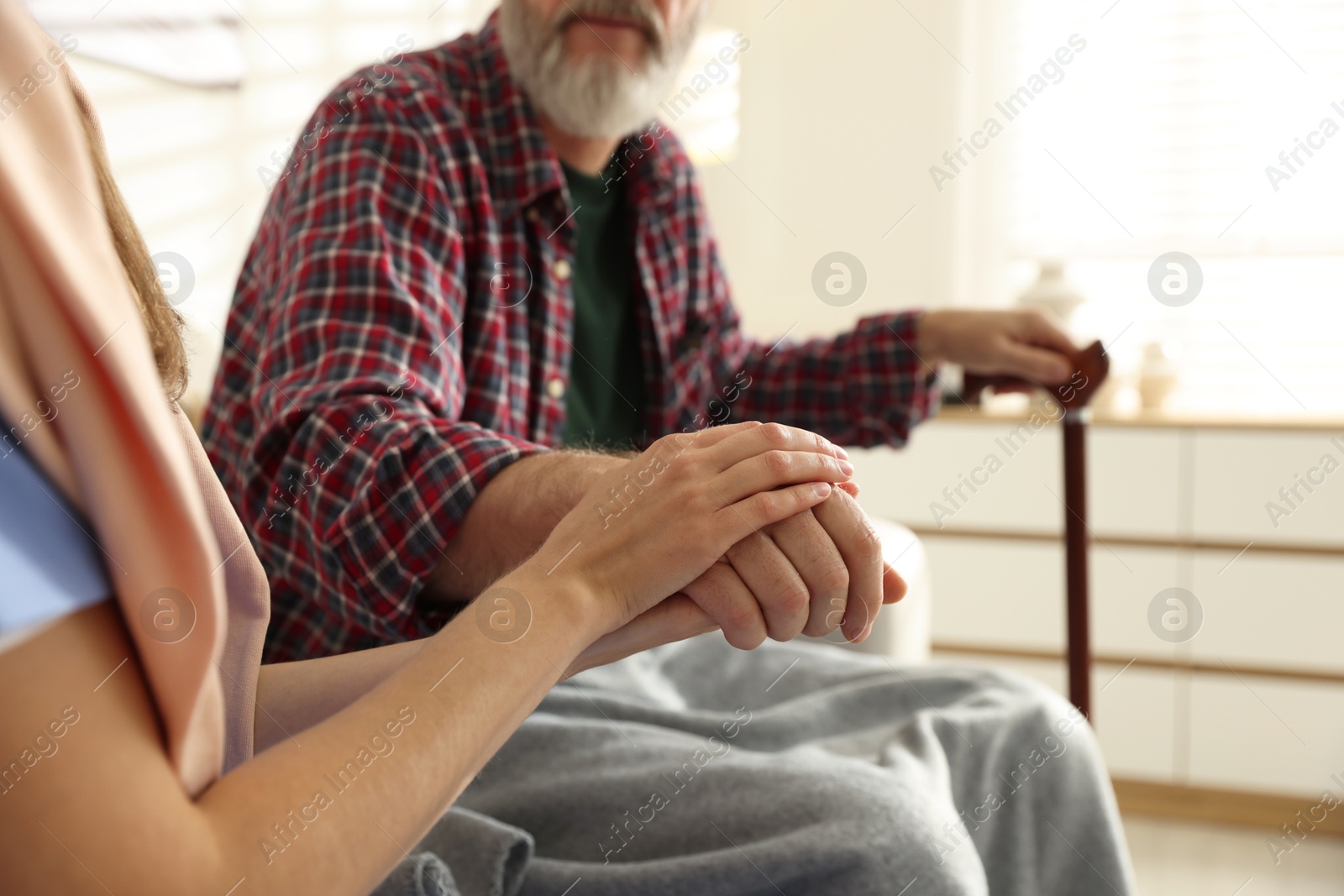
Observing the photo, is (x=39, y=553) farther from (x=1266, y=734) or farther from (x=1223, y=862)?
(x=1266, y=734)

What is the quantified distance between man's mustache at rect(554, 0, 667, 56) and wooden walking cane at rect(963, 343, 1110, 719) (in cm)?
59

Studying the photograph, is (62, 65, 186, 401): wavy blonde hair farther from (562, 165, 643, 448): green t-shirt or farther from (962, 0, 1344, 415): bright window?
(962, 0, 1344, 415): bright window

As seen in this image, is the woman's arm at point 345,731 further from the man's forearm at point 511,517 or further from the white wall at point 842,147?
the white wall at point 842,147

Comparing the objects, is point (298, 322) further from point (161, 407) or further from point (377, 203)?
point (161, 407)

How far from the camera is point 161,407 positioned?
0.37 meters

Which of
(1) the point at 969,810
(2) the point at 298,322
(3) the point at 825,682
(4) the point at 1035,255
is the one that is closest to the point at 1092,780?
(1) the point at 969,810

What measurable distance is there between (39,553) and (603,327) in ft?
3.12

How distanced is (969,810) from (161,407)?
31.3 inches

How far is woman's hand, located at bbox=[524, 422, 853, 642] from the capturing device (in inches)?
22.7

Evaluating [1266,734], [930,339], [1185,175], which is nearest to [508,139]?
[930,339]

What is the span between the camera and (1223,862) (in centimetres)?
204

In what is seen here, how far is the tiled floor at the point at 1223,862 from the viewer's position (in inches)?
76.5

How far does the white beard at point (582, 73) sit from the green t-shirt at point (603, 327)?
0.08 metres

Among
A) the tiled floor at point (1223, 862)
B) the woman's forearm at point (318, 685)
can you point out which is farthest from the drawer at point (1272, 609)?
the woman's forearm at point (318, 685)
